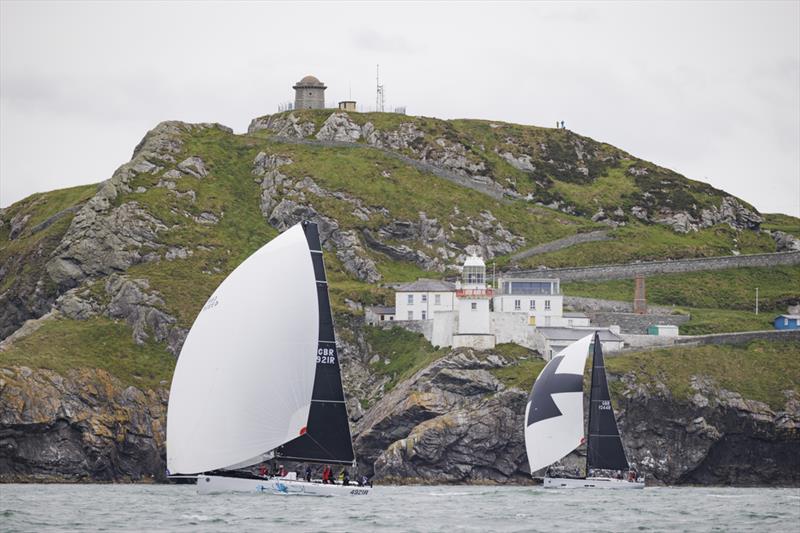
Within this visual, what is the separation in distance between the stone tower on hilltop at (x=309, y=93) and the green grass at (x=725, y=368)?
79.8m

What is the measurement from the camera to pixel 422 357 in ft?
419

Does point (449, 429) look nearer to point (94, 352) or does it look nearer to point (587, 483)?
point (587, 483)

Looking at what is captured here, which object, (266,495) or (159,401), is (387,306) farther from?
(266,495)

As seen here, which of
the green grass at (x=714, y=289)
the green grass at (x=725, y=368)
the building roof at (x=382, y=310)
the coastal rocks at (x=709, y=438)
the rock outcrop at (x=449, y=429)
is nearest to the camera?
the rock outcrop at (x=449, y=429)

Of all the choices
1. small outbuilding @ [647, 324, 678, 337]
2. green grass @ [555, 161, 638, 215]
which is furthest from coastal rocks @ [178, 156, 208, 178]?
small outbuilding @ [647, 324, 678, 337]

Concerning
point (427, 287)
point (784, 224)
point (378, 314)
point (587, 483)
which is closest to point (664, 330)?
point (427, 287)

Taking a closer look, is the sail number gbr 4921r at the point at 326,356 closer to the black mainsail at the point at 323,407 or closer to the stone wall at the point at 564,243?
the black mainsail at the point at 323,407

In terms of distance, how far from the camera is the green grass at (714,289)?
149500mm

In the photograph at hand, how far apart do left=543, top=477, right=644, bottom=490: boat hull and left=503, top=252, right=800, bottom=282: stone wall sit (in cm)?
4803

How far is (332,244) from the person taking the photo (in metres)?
153

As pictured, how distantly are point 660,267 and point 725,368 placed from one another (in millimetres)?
36676

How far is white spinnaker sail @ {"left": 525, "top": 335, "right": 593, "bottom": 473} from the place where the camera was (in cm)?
10031

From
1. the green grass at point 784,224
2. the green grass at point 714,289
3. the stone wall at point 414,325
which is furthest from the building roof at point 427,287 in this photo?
the green grass at point 784,224

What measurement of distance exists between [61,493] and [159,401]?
3058 cm
